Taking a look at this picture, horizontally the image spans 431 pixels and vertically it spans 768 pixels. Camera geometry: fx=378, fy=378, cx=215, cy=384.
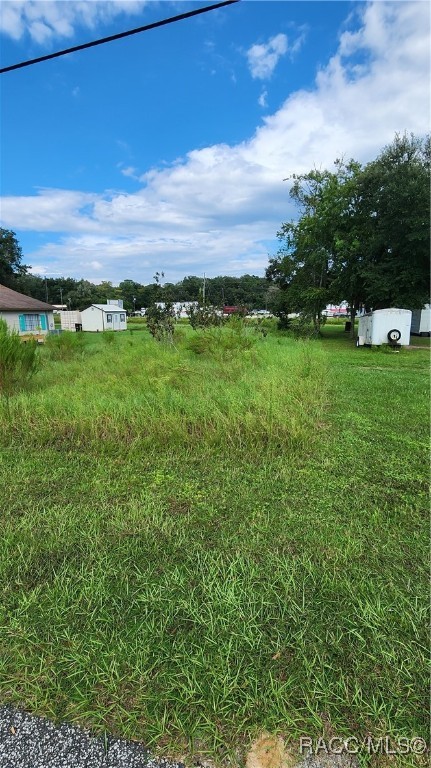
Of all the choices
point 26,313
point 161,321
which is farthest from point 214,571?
point 26,313

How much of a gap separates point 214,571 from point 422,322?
21041 mm

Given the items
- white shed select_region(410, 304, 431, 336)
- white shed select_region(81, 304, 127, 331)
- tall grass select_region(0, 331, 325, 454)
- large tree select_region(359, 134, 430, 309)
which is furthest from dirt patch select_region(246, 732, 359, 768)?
white shed select_region(81, 304, 127, 331)

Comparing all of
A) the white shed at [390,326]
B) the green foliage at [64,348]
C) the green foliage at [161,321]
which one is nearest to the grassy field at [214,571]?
the green foliage at [64,348]

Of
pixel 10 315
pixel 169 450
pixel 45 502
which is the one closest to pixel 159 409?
pixel 169 450

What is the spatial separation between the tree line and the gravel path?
54.3 feet

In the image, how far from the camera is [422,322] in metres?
19.5

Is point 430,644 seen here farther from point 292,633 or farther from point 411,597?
point 292,633

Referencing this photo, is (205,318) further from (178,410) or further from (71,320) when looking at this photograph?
(71,320)

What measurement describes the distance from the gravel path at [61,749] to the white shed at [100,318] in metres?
32.4

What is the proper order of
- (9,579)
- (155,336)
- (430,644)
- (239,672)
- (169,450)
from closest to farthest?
1. (239,672)
2. (430,644)
3. (9,579)
4. (169,450)
5. (155,336)

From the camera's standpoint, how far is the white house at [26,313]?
2087cm

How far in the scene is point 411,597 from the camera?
1.68 m

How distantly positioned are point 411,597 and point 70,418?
355cm

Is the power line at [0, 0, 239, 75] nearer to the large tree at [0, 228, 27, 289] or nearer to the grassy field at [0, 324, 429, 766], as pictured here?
the grassy field at [0, 324, 429, 766]
